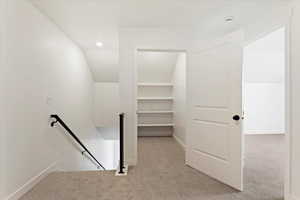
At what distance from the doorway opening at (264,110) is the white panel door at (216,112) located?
19.3 inches

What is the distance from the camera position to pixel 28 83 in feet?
7.59

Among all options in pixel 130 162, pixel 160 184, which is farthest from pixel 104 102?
pixel 160 184

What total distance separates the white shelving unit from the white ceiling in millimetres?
2443

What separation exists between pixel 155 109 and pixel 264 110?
12.2 feet

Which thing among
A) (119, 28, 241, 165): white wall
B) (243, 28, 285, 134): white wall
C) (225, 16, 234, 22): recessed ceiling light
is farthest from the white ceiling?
(243, 28, 285, 134): white wall

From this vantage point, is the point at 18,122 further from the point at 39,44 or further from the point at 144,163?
the point at 144,163

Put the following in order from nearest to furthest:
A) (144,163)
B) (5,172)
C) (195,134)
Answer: (5,172) < (195,134) < (144,163)

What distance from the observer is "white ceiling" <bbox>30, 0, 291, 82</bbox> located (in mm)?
2277

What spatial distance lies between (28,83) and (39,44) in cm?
62

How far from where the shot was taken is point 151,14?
263 cm

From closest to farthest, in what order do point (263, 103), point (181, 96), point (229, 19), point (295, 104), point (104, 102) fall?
point (295, 104) → point (229, 19) → point (181, 96) → point (104, 102) → point (263, 103)

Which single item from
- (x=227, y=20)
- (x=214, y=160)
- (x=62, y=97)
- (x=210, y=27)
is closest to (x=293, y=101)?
(x=214, y=160)

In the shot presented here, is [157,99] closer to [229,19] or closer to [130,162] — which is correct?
[130,162]

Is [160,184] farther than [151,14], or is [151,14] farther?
[151,14]
